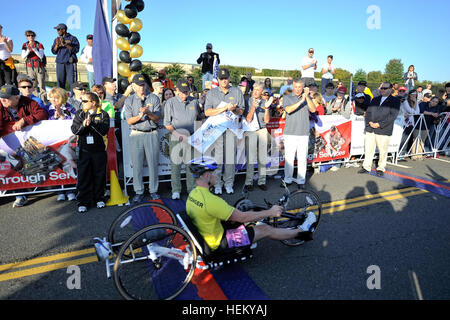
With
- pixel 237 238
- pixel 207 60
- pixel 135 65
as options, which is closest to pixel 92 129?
pixel 237 238

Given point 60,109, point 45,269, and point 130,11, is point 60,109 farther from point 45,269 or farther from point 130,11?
point 130,11

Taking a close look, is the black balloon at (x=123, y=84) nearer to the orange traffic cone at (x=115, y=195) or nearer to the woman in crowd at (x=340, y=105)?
the orange traffic cone at (x=115, y=195)

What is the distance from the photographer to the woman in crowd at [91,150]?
4891 millimetres

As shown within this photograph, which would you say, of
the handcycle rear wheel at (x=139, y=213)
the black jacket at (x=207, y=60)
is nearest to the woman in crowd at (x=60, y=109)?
the handcycle rear wheel at (x=139, y=213)

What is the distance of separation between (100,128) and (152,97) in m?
1.14

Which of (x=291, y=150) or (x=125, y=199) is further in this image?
(x=291, y=150)

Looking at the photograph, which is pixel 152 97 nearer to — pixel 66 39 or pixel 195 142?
pixel 195 142

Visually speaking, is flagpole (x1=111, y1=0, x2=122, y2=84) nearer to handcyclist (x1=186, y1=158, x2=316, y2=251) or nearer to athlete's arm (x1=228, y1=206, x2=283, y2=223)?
handcyclist (x1=186, y1=158, x2=316, y2=251)

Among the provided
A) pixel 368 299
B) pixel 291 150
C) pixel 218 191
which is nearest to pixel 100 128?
pixel 218 191

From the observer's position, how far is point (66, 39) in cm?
948

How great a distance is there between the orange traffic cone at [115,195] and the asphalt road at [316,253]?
21 centimetres

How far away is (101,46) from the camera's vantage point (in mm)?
9156
